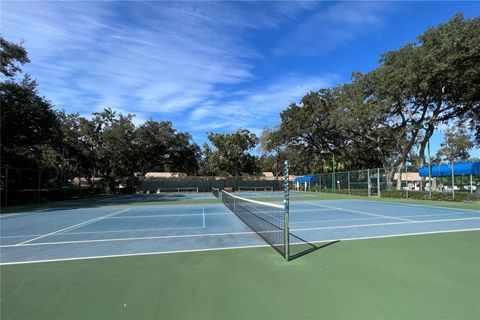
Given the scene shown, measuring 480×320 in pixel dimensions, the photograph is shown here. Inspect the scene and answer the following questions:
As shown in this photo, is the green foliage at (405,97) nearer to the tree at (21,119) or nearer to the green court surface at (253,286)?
the green court surface at (253,286)

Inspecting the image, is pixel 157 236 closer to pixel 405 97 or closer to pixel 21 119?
pixel 21 119

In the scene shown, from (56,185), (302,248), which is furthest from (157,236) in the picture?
(56,185)

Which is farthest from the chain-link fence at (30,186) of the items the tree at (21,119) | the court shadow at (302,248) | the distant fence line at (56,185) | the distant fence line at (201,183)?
the court shadow at (302,248)

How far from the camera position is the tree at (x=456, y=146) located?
59.9 m

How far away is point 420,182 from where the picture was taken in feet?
101

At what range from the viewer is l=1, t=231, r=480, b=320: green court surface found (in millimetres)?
4316

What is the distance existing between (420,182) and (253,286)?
29.6 meters

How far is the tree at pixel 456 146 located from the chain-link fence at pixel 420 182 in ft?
93.4

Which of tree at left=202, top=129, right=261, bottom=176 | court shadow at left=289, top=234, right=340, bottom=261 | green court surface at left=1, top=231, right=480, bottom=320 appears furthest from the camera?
tree at left=202, top=129, right=261, bottom=176

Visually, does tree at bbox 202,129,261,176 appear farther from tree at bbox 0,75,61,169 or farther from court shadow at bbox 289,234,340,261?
court shadow at bbox 289,234,340,261

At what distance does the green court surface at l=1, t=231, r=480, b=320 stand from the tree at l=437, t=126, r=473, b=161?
61357mm

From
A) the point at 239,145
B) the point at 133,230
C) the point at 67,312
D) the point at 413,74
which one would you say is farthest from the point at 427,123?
the point at 239,145

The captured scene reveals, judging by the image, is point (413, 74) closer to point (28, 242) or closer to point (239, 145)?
point (28, 242)

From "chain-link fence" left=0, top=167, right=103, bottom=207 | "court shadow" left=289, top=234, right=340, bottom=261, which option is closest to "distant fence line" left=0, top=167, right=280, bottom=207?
"chain-link fence" left=0, top=167, right=103, bottom=207
